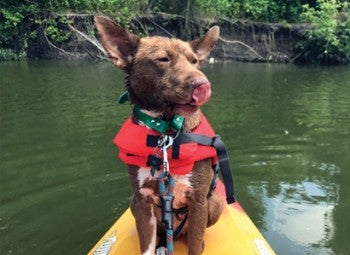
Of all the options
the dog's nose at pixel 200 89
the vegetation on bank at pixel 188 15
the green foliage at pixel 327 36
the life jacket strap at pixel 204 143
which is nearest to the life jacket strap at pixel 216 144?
the life jacket strap at pixel 204 143

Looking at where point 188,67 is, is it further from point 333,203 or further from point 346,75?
point 346,75

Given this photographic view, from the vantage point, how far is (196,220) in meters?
3.40

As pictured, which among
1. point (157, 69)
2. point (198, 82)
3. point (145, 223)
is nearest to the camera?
point (198, 82)

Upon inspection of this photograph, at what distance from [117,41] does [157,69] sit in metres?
0.40

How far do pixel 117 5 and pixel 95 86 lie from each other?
42.6 feet

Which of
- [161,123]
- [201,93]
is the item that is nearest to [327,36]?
[161,123]

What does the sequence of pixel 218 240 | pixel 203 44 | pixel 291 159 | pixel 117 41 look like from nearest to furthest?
1. pixel 117 41
2. pixel 203 44
3. pixel 218 240
4. pixel 291 159

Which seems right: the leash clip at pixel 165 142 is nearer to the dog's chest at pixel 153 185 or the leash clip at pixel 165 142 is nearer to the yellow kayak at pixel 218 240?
the dog's chest at pixel 153 185

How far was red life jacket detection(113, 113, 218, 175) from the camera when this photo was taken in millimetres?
3359

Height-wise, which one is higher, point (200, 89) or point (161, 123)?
point (200, 89)

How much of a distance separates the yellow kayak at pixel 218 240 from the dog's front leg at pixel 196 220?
1.09ft

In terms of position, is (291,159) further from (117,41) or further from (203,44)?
(117,41)

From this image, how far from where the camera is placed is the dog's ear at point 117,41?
3285 millimetres

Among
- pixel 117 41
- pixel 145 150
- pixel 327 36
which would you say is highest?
pixel 117 41
